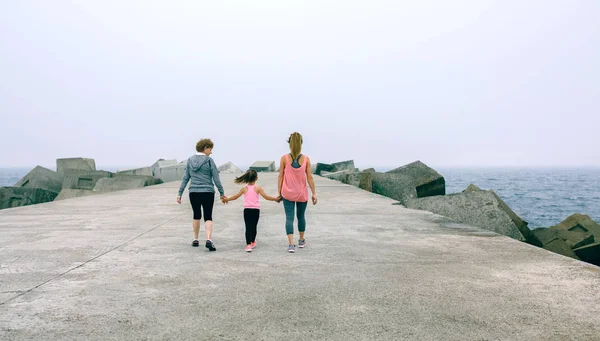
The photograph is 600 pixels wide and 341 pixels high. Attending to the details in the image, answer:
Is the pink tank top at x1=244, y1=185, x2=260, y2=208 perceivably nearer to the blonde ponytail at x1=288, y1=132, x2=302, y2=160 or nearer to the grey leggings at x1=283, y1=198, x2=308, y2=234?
the grey leggings at x1=283, y1=198, x2=308, y2=234

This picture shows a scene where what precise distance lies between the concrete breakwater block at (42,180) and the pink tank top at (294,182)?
16.6 m

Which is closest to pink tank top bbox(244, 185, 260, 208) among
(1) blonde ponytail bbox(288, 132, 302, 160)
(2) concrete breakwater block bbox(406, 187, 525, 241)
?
(1) blonde ponytail bbox(288, 132, 302, 160)

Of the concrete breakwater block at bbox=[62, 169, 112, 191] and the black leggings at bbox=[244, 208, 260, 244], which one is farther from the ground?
the concrete breakwater block at bbox=[62, 169, 112, 191]

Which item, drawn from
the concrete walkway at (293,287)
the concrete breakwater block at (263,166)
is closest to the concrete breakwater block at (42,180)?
the concrete walkway at (293,287)

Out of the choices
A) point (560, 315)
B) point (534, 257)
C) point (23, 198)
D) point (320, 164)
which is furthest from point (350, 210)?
point (320, 164)

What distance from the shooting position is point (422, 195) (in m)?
14.2

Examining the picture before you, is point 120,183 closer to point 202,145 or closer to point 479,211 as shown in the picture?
point 202,145

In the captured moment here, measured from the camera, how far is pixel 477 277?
4055 millimetres

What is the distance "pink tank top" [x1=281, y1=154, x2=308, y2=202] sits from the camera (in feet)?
17.3

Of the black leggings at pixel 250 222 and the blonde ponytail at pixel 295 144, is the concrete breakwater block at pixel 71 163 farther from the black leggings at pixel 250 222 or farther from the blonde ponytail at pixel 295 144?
the blonde ponytail at pixel 295 144

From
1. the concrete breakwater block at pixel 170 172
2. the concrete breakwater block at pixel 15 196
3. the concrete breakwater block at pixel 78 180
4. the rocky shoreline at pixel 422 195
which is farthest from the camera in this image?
the concrete breakwater block at pixel 170 172

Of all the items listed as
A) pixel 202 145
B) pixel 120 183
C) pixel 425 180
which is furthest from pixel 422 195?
pixel 120 183

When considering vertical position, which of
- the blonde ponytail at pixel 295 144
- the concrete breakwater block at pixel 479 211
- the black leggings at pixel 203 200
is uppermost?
the blonde ponytail at pixel 295 144

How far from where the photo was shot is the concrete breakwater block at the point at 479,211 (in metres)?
7.64
